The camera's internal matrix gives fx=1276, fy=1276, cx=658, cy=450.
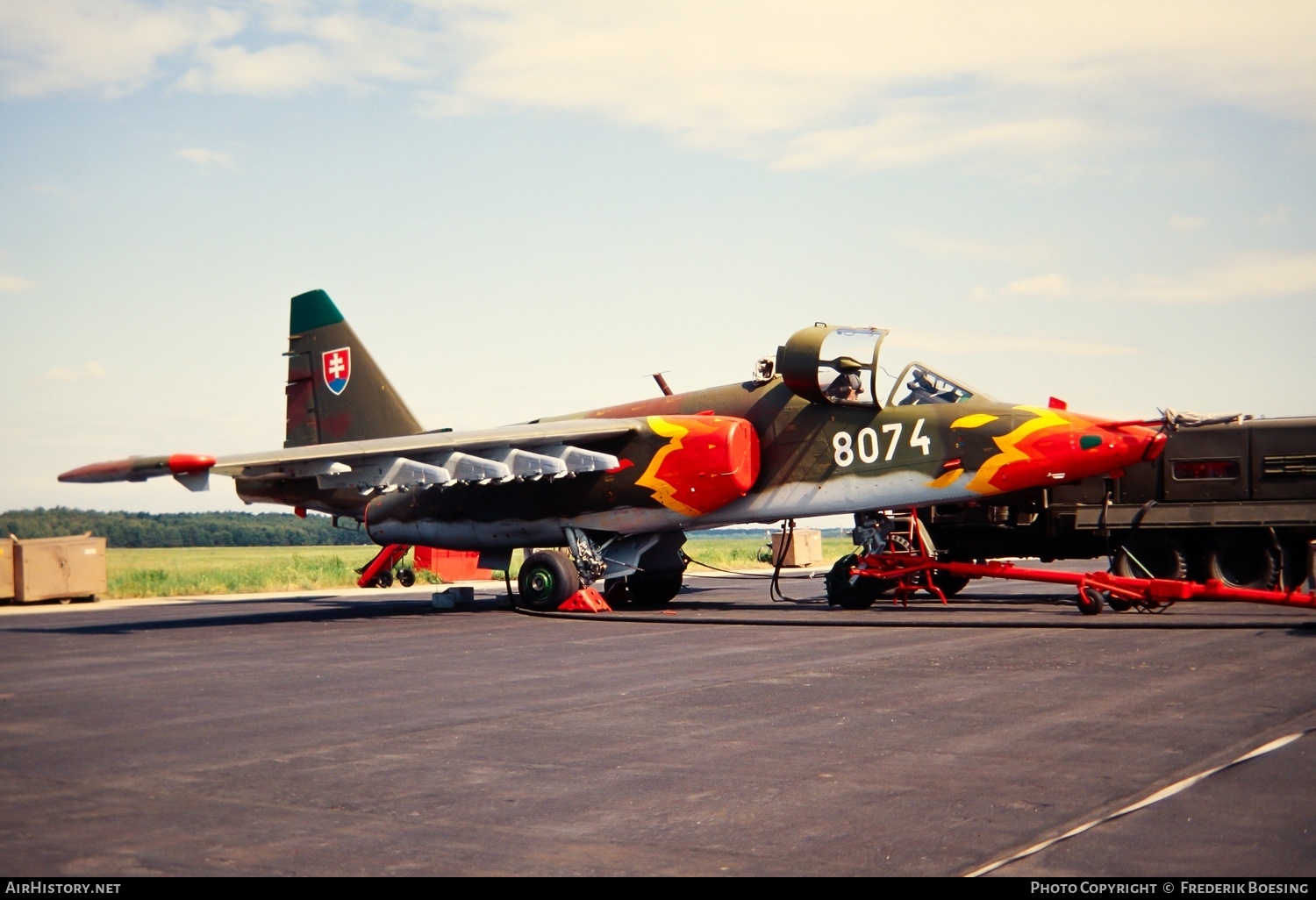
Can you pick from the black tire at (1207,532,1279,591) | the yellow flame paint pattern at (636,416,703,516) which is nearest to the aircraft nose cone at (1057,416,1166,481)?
the black tire at (1207,532,1279,591)

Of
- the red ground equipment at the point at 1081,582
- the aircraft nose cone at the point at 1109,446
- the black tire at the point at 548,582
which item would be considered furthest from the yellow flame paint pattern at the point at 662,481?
the aircraft nose cone at the point at 1109,446

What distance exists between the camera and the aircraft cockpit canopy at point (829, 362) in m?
17.1

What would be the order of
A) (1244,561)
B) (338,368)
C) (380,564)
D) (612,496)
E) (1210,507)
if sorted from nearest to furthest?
(612,496) < (1210,507) < (1244,561) < (338,368) < (380,564)

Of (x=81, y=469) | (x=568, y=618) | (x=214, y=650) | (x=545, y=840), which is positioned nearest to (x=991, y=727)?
(x=545, y=840)

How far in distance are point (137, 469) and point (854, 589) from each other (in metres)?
9.36

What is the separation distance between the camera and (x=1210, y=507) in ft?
61.9

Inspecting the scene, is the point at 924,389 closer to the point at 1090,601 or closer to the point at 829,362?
the point at 829,362

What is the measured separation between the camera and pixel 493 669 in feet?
37.3

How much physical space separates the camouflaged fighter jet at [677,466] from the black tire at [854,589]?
0.96 metres

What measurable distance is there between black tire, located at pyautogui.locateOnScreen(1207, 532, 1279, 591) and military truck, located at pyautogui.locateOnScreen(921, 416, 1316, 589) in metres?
0.01

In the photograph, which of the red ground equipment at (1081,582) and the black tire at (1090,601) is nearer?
the red ground equipment at (1081,582)

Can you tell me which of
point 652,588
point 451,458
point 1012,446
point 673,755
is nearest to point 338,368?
point 451,458

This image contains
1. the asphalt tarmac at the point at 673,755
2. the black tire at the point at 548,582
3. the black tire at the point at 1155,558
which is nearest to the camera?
the asphalt tarmac at the point at 673,755

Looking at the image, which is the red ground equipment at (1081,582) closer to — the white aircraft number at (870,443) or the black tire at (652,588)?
the white aircraft number at (870,443)
